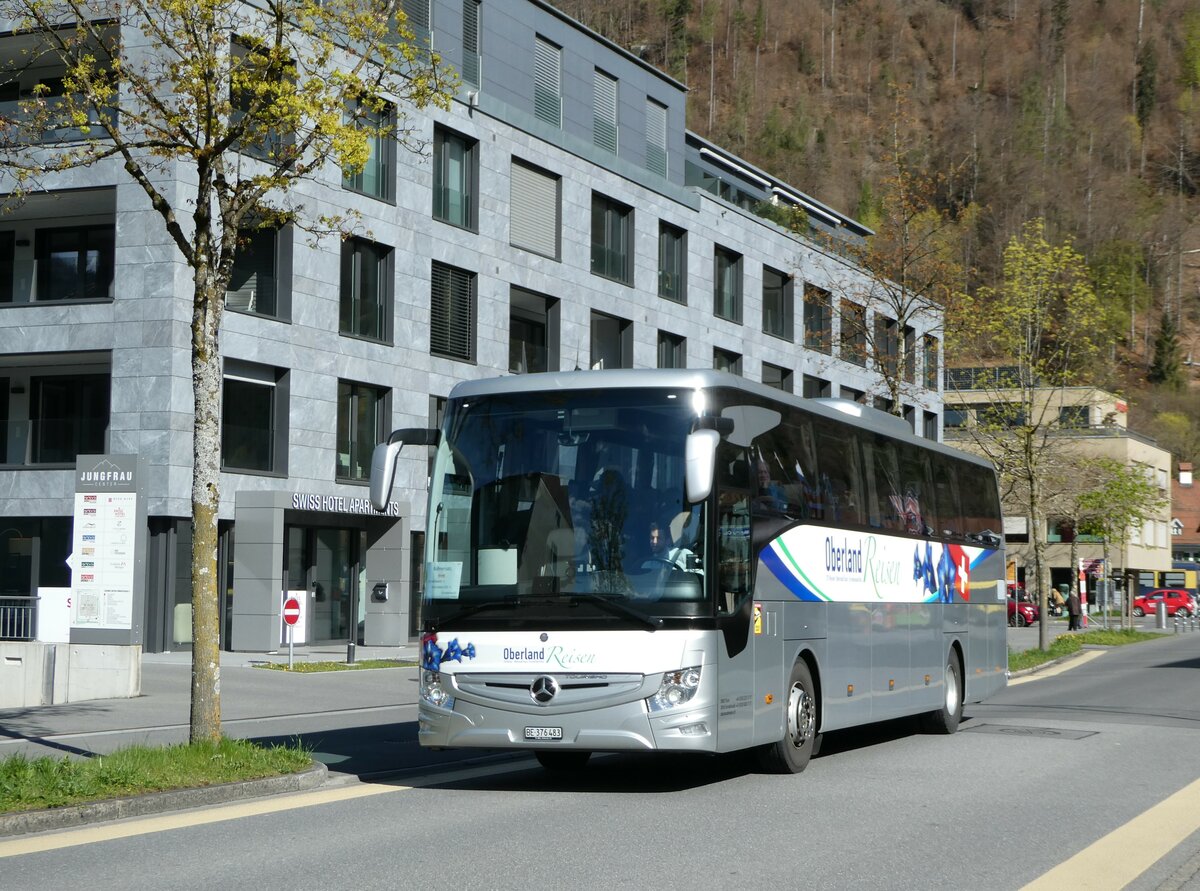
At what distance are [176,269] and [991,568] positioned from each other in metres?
17.6

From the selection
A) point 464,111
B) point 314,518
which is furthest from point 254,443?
point 464,111

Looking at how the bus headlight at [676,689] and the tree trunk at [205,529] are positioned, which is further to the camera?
the tree trunk at [205,529]

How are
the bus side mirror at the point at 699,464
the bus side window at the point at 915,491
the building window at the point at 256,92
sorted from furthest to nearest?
the bus side window at the point at 915,491 → the building window at the point at 256,92 → the bus side mirror at the point at 699,464

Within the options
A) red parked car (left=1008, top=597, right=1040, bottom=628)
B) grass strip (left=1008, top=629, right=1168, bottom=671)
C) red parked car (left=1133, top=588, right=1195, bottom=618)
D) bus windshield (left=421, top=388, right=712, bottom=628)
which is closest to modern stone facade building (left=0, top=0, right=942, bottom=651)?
grass strip (left=1008, top=629, right=1168, bottom=671)

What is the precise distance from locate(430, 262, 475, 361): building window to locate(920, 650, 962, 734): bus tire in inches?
869

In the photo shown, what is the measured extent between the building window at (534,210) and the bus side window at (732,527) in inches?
1145

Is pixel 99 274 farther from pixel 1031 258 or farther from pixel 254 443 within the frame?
pixel 1031 258

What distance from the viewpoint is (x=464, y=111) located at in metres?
38.6

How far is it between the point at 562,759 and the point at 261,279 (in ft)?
72.0

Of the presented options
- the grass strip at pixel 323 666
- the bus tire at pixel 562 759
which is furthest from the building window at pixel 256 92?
the grass strip at pixel 323 666

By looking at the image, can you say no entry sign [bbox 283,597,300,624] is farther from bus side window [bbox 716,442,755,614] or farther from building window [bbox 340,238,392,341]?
bus side window [bbox 716,442,755,614]

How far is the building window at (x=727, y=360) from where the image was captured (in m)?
49.7

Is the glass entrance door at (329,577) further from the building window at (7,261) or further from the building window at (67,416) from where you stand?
the building window at (7,261)

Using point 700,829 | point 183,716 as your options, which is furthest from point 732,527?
point 183,716
